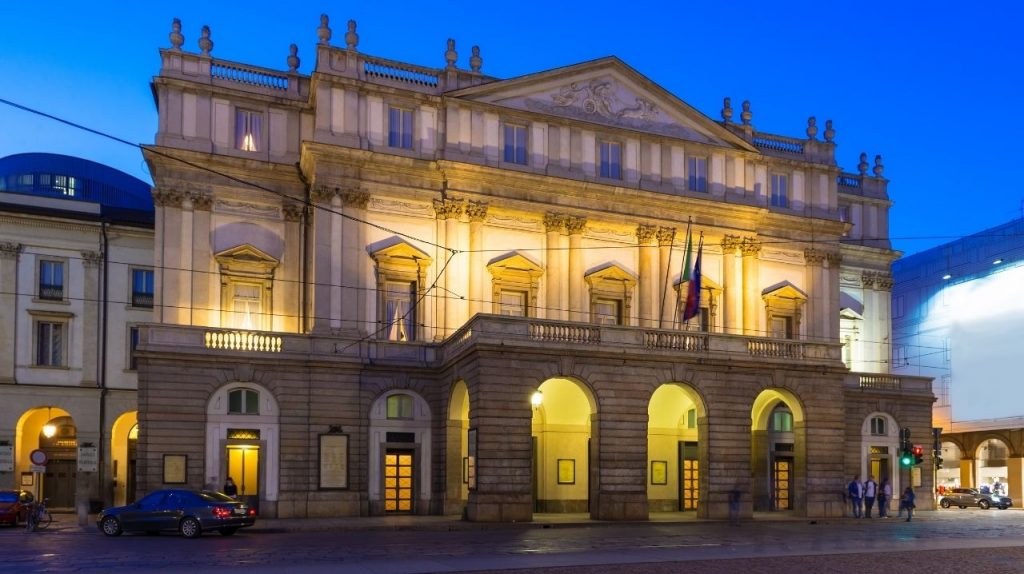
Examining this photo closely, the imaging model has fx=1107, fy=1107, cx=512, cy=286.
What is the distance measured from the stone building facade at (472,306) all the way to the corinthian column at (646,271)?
0.13 metres

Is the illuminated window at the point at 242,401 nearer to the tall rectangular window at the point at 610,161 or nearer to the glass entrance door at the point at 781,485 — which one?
the tall rectangular window at the point at 610,161

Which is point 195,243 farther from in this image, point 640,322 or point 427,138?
point 640,322

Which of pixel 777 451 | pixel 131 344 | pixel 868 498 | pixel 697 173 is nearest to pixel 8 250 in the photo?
pixel 131 344

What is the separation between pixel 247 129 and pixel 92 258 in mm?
11883

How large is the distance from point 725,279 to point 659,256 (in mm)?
3545

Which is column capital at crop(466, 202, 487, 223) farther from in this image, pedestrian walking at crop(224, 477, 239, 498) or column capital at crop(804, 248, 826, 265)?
column capital at crop(804, 248, 826, 265)

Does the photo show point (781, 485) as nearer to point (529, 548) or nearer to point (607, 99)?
point (607, 99)

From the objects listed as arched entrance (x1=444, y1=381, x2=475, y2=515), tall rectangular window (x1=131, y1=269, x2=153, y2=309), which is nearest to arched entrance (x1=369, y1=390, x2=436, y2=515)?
arched entrance (x1=444, y1=381, x2=475, y2=515)

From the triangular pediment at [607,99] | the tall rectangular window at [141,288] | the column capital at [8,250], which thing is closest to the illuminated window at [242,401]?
the tall rectangular window at [141,288]

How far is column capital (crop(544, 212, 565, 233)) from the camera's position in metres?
44.8

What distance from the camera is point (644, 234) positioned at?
1832 inches

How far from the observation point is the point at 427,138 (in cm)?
4384

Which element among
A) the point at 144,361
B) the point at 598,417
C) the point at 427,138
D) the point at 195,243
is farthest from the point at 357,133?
the point at 598,417

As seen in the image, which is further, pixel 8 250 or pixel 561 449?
pixel 8 250
